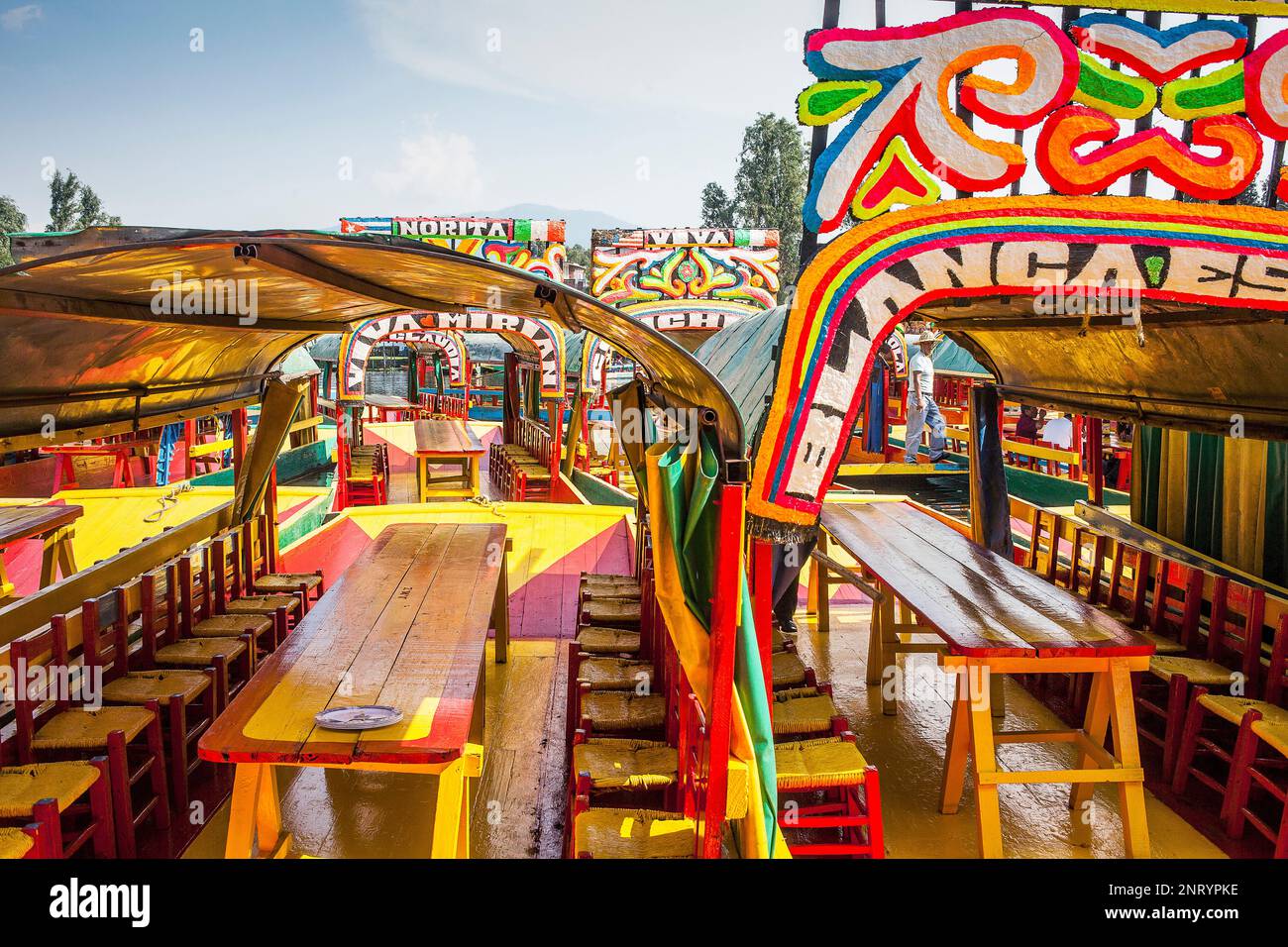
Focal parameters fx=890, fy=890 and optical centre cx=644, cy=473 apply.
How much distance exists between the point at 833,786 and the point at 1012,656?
917 mm

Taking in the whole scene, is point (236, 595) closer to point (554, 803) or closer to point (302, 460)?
point (554, 803)

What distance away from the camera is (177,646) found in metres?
5.26

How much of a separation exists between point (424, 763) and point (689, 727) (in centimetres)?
108

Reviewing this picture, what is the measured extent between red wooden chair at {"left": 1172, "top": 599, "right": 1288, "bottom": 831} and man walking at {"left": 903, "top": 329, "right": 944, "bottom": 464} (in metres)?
12.5

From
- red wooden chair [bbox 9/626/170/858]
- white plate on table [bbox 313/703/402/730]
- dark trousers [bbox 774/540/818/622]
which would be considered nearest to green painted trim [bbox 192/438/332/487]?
red wooden chair [bbox 9/626/170/858]

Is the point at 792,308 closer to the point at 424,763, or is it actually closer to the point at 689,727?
the point at 689,727

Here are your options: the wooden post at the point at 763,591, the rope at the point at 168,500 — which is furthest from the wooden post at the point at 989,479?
the rope at the point at 168,500

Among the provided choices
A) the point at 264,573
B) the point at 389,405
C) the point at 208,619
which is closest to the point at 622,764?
the point at 208,619

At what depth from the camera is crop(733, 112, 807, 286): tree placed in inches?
1756

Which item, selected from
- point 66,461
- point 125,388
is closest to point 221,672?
point 125,388

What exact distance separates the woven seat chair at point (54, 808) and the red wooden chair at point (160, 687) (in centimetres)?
52

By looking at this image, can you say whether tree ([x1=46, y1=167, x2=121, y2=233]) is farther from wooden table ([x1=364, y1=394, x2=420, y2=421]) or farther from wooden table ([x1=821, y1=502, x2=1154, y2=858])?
wooden table ([x1=821, y1=502, x2=1154, y2=858])

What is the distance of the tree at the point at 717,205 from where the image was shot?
48.8m

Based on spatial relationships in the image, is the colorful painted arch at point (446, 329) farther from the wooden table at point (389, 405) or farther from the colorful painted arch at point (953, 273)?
the colorful painted arch at point (953, 273)
